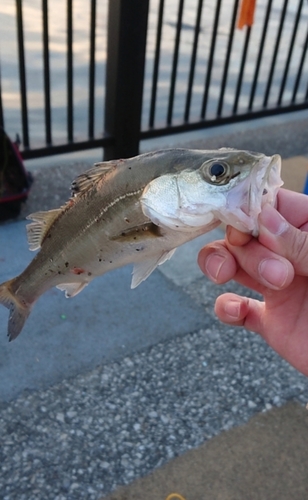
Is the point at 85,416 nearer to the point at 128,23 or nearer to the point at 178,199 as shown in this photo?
the point at 178,199

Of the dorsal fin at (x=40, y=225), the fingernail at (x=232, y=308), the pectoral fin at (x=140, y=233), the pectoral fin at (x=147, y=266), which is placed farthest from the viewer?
the fingernail at (x=232, y=308)

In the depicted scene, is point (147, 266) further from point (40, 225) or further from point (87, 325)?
point (87, 325)

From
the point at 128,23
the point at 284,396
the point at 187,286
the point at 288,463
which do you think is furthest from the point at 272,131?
the point at 288,463

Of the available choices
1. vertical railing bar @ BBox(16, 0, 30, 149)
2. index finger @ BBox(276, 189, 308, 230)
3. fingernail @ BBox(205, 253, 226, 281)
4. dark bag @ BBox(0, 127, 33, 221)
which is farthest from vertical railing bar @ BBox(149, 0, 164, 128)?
fingernail @ BBox(205, 253, 226, 281)

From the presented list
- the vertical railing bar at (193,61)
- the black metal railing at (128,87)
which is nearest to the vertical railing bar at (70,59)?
the black metal railing at (128,87)

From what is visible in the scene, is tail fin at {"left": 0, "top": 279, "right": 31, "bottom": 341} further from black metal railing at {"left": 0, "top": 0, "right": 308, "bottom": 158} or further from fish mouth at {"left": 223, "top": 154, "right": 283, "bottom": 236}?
black metal railing at {"left": 0, "top": 0, "right": 308, "bottom": 158}

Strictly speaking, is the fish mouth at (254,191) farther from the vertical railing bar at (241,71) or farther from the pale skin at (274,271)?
the vertical railing bar at (241,71)

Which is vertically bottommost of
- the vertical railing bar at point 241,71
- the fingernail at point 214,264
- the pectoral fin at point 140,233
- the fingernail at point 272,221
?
the vertical railing bar at point 241,71

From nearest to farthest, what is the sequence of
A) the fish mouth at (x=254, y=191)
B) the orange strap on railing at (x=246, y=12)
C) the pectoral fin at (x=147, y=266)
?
the fish mouth at (x=254, y=191), the pectoral fin at (x=147, y=266), the orange strap on railing at (x=246, y=12)
